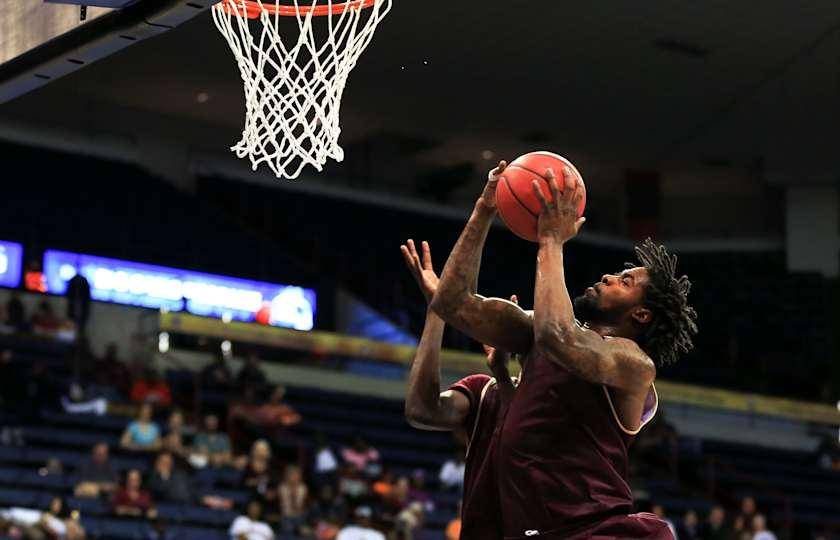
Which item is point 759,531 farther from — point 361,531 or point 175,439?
point 175,439

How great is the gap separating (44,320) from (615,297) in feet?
52.2

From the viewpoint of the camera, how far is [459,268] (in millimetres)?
4691

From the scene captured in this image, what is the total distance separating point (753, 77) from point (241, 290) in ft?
26.4

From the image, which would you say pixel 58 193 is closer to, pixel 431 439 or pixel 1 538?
pixel 431 439

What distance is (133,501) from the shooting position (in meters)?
14.3

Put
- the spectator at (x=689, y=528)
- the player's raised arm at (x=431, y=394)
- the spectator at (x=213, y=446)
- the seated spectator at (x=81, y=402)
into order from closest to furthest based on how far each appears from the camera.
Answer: the player's raised arm at (x=431, y=394), the spectator at (x=213, y=446), the seated spectator at (x=81, y=402), the spectator at (x=689, y=528)

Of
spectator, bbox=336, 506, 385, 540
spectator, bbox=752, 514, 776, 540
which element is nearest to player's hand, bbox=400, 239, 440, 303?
spectator, bbox=336, 506, 385, 540

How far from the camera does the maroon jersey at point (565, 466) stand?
4.61 metres

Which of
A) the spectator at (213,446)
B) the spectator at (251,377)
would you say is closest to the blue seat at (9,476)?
the spectator at (213,446)

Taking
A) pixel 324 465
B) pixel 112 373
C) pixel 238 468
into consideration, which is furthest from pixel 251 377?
pixel 238 468

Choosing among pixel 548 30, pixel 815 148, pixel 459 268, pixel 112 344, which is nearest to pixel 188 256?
pixel 112 344

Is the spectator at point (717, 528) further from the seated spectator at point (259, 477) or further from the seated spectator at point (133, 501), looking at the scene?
the seated spectator at point (133, 501)

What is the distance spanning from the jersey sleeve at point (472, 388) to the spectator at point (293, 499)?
10.2 m

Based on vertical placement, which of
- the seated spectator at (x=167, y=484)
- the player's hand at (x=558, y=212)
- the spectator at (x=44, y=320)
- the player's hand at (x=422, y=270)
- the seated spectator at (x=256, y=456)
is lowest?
the seated spectator at (x=167, y=484)
